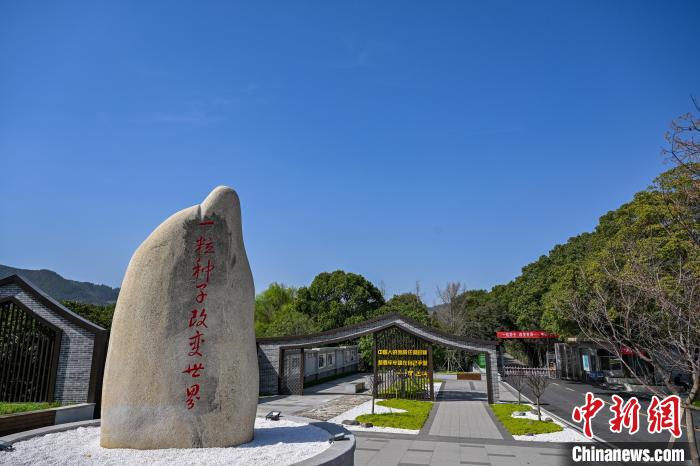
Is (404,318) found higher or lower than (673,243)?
lower

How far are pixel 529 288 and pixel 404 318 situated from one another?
22.6 meters

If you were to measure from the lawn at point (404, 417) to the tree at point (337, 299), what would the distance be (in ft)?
69.1

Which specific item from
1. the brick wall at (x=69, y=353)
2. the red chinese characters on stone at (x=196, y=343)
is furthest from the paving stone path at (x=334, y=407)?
the red chinese characters on stone at (x=196, y=343)

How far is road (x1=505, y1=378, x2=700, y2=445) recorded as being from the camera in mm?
13089

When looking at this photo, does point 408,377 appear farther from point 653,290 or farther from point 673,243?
point 653,290

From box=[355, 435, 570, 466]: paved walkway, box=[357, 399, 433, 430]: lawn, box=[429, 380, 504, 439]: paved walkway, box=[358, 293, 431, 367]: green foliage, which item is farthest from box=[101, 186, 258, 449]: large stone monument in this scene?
box=[358, 293, 431, 367]: green foliage

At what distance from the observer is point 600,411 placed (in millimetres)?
18531

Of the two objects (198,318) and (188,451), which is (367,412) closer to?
(188,451)

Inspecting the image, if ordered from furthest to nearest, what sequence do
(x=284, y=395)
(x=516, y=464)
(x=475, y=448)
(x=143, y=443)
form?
(x=284, y=395) → (x=475, y=448) → (x=516, y=464) → (x=143, y=443)

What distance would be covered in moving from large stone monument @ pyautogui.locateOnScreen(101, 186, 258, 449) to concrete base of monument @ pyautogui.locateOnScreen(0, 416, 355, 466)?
1.15ft

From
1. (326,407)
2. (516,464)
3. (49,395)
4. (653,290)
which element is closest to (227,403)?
(516,464)

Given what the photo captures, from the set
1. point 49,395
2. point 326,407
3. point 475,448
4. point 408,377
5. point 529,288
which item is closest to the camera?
point 475,448

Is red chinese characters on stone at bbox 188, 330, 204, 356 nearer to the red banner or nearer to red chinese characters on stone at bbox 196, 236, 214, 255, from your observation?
red chinese characters on stone at bbox 196, 236, 214, 255

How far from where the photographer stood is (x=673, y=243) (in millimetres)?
19672
